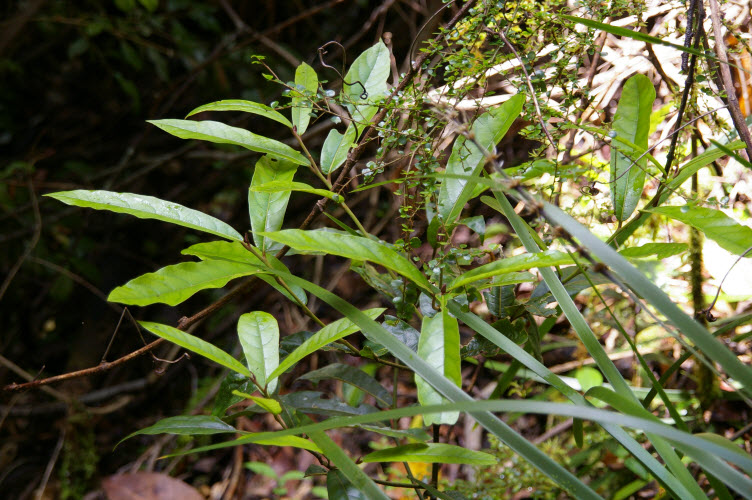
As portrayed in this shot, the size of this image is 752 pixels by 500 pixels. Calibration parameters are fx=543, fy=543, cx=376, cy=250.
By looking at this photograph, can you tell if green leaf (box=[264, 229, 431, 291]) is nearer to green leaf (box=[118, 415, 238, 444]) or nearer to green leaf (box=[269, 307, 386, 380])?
green leaf (box=[269, 307, 386, 380])

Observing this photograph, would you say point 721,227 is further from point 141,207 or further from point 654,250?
point 141,207

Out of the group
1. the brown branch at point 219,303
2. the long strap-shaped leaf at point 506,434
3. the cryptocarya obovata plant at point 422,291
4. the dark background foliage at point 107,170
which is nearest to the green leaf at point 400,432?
the cryptocarya obovata plant at point 422,291

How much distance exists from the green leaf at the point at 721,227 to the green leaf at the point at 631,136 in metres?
0.08

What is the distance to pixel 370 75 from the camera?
669 millimetres

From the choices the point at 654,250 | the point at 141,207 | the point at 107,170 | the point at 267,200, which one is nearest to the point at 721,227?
the point at 654,250

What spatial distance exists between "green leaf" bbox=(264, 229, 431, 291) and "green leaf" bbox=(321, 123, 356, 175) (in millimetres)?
177

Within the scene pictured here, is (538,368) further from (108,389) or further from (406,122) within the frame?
(108,389)

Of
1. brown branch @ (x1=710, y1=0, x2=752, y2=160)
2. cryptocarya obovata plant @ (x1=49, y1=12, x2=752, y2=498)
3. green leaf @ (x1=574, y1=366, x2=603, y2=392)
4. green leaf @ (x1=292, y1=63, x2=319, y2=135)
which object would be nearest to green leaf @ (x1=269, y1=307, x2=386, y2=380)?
cryptocarya obovata plant @ (x1=49, y1=12, x2=752, y2=498)

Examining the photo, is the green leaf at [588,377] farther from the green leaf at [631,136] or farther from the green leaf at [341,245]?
the green leaf at [341,245]

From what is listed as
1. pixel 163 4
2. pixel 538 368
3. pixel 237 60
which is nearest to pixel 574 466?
pixel 538 368

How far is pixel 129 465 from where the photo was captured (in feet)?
4.98

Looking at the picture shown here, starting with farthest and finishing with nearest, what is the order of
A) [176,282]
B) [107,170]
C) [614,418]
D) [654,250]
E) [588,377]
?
1. [107,170]
2. [588,377]
3. [654,250]
4. [176,282]
5. [614,418]

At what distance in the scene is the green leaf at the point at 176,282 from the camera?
1.65 ft

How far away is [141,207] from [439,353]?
0.33 metres
